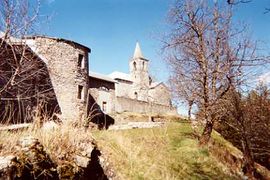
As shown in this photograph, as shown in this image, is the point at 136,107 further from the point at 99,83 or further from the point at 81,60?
the point at 81,60

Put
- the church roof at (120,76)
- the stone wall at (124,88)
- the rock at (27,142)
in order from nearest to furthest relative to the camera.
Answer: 1. the rock at (27,142)
2. the stone wall at (124,88)
3. the church roof at (120,76)

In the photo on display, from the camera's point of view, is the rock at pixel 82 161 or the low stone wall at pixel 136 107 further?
the low stone wall at pixel 136 107

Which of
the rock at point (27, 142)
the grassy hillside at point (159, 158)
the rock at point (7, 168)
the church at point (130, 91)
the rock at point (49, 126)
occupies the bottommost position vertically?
the grassy hillside at point (159, 158)

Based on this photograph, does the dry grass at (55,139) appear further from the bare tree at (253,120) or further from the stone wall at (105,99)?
the stone wall at (105,99)

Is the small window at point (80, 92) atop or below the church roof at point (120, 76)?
below

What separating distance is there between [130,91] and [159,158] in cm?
4810

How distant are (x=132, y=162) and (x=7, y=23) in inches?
198

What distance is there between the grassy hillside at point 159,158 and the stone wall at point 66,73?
42.0ft

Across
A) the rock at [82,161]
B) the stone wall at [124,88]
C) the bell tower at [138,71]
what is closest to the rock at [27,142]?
the rock at [82,161]

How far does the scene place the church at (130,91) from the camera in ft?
125

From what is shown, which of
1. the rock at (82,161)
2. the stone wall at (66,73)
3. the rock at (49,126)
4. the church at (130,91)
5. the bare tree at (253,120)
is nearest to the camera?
the rock at (82,161)

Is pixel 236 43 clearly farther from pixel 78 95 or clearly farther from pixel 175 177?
pixel 78 95

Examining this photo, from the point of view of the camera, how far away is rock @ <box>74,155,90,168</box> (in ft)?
18.4

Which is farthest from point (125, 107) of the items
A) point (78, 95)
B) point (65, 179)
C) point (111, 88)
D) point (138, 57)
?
point (65, 179)
